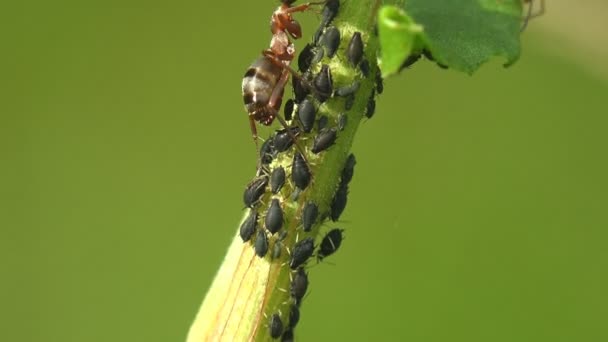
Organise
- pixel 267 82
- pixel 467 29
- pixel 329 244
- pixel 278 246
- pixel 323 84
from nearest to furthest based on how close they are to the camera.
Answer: pixel 467 29 → pixel 323 84 → pixel 278 246 → pixel 267 82 → pixel 329 244

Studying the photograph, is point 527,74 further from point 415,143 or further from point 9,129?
point 9,129

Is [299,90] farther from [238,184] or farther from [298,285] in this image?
[238,184]

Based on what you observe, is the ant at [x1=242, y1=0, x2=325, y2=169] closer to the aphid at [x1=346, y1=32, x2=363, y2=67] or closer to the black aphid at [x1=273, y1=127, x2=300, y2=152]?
the black aphid at [x1=273, y1=127, x2=300, y2=152]

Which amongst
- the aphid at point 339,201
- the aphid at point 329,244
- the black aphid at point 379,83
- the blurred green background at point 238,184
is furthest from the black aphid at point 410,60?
the blurred green background at point 238,184


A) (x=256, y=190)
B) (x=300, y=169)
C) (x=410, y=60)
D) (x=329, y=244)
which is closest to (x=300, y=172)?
(x=300, y=169)

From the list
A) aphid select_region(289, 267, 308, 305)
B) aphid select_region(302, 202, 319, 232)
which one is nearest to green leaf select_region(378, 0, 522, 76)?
aphid select_region(302, 202, 319, 232)

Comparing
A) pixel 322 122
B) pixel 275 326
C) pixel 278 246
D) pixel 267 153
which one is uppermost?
pixel 322 122
